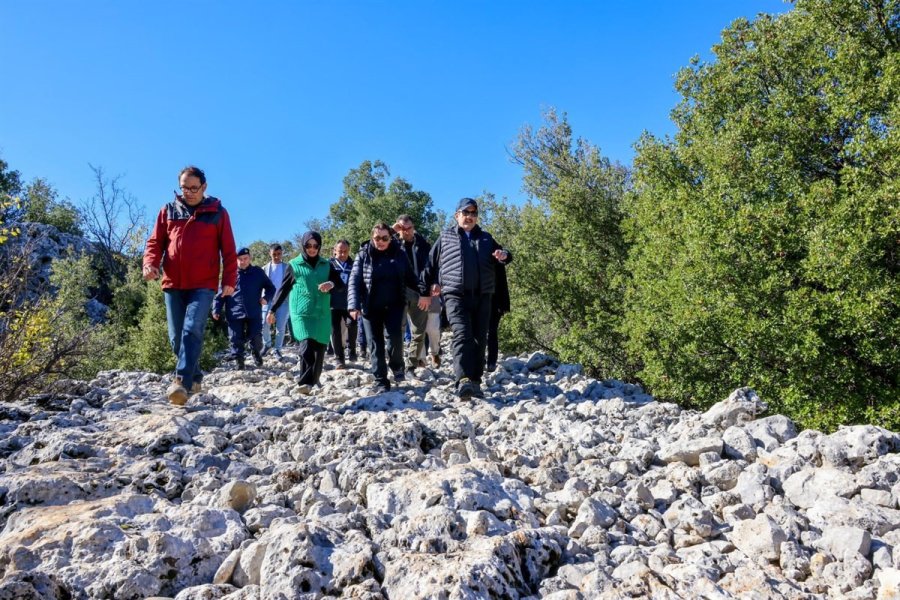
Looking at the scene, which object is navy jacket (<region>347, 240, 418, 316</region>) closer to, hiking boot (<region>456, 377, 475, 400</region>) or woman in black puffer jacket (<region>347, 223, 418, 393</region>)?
woman in black puffer jacket (<region>347, 223, 418, 393</region>)

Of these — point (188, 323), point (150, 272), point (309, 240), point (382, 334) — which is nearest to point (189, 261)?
point (150, 272)

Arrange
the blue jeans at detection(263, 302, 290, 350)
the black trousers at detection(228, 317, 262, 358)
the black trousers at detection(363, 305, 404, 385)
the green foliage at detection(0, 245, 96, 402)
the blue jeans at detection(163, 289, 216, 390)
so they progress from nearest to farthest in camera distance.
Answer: the blue jeans at detection(163, 289, 216, 390)
the green foliage at detection(0, 245, 96, 402)
the black trousers at detection(363, 305, 404, 385)
the black trousers at detection(228, 317, 262, 358)
the blue jeans at detection(263, 302, 290, 350)

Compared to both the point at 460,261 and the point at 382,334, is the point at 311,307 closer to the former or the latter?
the point at 382,334

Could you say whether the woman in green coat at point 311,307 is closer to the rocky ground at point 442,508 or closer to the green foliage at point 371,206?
the rocky ground at point 442,508

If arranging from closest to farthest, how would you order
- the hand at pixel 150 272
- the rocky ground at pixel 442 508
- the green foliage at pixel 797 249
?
the rocky ground at pixel 442 508
the hand at pixel 150 272
the green foliage at pixel 797 249

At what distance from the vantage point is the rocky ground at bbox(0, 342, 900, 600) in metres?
2.70

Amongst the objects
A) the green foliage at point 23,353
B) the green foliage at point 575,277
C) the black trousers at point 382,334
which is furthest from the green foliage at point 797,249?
the green foliage at point 23,353

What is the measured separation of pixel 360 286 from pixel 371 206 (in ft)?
111

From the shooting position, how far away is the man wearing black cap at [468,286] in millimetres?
7559

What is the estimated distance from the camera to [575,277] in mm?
14641

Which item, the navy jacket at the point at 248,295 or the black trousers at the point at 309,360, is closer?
the black trousers at the point at 309,360

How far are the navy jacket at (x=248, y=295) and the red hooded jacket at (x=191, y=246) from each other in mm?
4899

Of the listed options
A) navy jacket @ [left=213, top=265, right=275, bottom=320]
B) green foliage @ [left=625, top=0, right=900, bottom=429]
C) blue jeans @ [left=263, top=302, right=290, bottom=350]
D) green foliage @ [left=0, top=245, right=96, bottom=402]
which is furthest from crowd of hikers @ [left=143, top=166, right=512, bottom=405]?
green foliage @ [left=625, top=0, right=900, bottom=429]

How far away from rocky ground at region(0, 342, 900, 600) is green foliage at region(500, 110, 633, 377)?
7.72 metres
